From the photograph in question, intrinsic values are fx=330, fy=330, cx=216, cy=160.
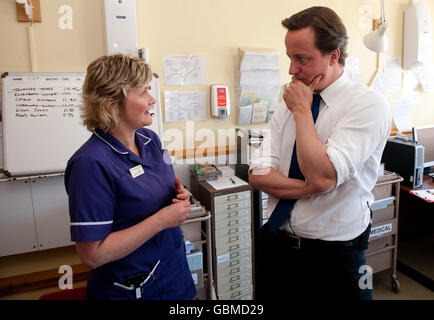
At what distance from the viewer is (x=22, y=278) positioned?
7.18 ft

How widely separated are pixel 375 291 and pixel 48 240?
243 cm

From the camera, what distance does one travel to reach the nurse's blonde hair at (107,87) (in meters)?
1.07

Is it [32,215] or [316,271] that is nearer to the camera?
[316,271]

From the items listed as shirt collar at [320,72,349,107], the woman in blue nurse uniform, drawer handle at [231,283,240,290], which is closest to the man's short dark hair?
shirt collar at [320,72,349,107]

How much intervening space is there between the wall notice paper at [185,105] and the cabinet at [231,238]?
54cm

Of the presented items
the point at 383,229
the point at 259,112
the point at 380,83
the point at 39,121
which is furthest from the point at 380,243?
the point at 39,121

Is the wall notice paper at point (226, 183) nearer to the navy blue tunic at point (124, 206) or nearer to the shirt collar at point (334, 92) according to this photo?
the navy blue tunic at point (124, 206)

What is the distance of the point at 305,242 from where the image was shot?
115 centimetres

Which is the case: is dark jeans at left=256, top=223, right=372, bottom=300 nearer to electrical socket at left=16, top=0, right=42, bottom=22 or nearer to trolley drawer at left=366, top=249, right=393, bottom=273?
trolley drawer at left=366, top=249, right=393, bottom=273

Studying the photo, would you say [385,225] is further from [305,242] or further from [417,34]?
[417,34]

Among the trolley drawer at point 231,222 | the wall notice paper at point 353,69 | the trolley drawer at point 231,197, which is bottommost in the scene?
the trolley drawer at point 231,222

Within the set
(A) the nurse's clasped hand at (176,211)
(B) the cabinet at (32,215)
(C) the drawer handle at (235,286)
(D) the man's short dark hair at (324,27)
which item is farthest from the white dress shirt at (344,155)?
(B) the cabinet at (32,215)

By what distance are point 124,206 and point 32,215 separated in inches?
55.3

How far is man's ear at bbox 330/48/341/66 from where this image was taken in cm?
109
